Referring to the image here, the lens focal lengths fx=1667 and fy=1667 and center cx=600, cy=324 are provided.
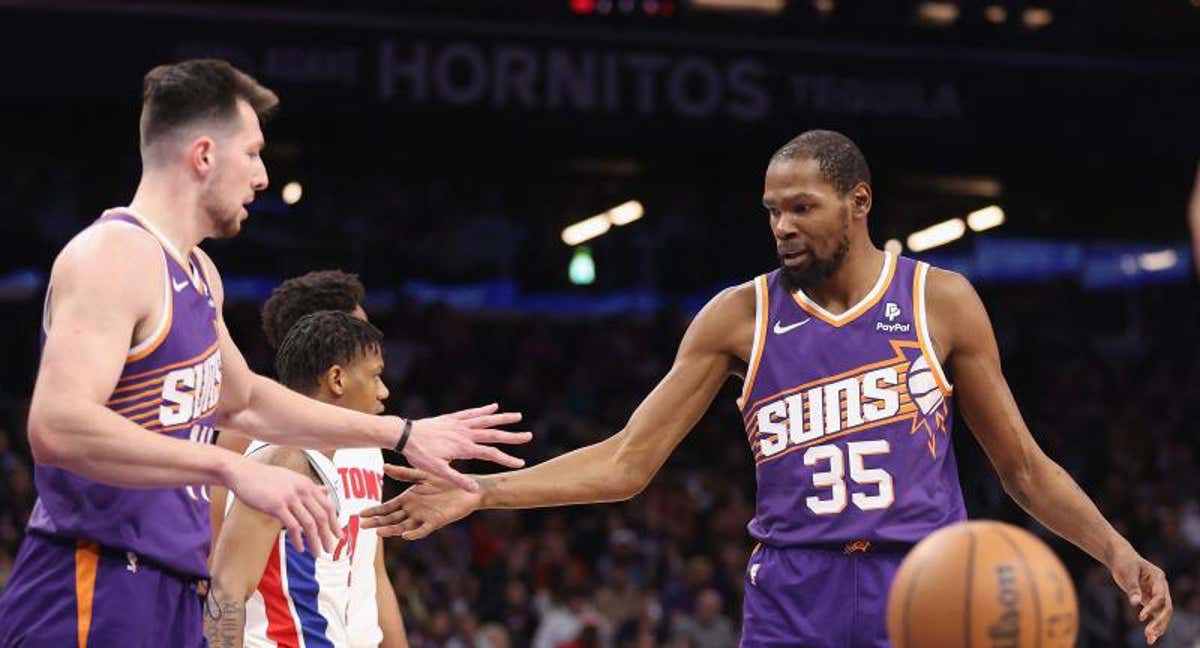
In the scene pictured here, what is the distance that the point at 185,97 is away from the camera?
411 centimetres

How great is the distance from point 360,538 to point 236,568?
543 millimetres

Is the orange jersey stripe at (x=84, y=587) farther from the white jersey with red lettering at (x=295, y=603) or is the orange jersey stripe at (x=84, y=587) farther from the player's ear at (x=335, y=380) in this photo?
the player's ear at (x=335, y=380)

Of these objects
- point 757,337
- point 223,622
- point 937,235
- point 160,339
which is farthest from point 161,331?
point 937,235

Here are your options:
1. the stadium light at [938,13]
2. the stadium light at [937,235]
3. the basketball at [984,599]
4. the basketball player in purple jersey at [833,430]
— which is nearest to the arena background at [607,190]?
the stadium light at [938,13]

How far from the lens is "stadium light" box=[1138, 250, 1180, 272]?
22.2m

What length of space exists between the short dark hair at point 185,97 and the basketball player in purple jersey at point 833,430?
1386 mm

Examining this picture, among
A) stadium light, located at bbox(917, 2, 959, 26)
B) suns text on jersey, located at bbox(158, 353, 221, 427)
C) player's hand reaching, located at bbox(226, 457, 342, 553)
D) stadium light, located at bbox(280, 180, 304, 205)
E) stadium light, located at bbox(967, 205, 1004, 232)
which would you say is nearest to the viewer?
player's hand reaching, located at bbox(226, 457, 342, 553)

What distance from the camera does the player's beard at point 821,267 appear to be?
16.9 ft

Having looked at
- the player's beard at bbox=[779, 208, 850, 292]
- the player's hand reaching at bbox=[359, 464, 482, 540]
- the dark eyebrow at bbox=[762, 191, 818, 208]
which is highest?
the dark eyebrow at bbox=[762, 191, 818, 208]

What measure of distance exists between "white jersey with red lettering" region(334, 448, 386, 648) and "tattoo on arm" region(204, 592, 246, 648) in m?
0.56

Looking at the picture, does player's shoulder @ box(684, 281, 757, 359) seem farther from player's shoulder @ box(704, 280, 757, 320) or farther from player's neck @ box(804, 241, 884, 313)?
player's neck @ box(804, 241, 884, 313)

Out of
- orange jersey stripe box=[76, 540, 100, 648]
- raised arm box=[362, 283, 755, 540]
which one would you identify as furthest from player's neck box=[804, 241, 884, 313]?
orange jersey stripe box=[76, 540, 100, 648]

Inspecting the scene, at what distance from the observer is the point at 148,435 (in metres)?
3.67

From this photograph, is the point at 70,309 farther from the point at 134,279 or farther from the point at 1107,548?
the point at 1107,548
